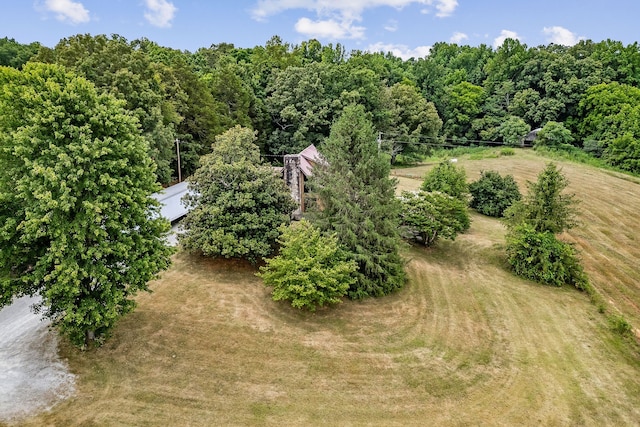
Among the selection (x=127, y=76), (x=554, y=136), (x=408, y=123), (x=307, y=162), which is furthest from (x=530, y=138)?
(x=127, y=76)

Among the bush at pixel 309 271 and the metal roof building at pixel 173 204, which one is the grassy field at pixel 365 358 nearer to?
the bush at pixel 309 271

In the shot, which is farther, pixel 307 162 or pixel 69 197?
pixel 307 162

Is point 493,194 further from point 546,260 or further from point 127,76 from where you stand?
point 127,76

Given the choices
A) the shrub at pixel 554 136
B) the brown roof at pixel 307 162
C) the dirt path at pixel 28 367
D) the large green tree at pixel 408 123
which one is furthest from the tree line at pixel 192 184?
the shrub at pixel 554 136

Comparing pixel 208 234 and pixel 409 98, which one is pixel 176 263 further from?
pixel 409 98

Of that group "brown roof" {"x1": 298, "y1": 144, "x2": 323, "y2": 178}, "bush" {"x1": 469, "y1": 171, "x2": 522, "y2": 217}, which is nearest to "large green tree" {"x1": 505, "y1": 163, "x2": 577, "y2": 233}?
"bush" {"x1": 469, "y1": 171, "x2": 522, "y2": 217}

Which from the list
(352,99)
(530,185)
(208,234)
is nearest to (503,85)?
(352,99)
